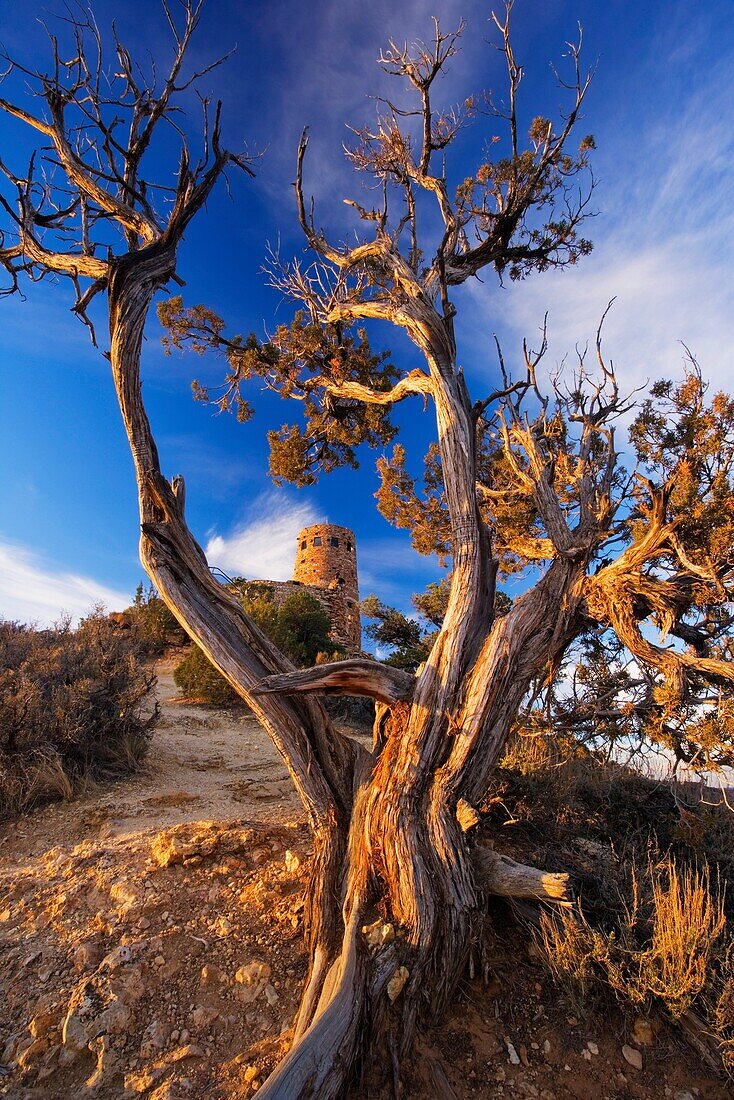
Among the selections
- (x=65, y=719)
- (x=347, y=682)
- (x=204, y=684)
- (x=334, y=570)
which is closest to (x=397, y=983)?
(x=347, y=682)

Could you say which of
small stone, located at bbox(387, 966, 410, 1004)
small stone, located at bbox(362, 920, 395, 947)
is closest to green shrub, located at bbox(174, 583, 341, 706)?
small stone, located at bbox(362, 920, 395, 947)

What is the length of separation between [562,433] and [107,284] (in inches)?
216

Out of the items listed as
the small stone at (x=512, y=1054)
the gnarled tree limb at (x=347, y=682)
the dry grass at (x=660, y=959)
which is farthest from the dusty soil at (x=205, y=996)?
the gnarled tree limb at (x=347, y=682)

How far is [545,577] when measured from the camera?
491 centimetres

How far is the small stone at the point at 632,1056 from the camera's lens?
9.46 feet

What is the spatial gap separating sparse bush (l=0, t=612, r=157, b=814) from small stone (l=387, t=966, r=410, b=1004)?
431 cm

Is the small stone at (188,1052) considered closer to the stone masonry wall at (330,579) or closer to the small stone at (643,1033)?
the small stone at (643,1033)

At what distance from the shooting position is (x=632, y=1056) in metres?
2.92

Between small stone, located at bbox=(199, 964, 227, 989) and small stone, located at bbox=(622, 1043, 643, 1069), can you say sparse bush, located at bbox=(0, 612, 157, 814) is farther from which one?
small stone, located at bbox=(622, 1043, 643, 1069)

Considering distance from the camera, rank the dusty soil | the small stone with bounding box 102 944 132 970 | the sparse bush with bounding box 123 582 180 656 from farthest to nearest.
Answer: the sparse bush with bounding box 123 582 180 656, the small stone with bounding box 102 944 132 970, the dusty soil

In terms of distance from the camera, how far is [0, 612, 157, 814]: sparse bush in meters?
5.73

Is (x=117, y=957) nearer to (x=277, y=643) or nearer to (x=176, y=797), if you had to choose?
(x=176, y=797)

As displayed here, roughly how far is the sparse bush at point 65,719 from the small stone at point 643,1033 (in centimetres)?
542

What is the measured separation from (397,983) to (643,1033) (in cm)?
142
